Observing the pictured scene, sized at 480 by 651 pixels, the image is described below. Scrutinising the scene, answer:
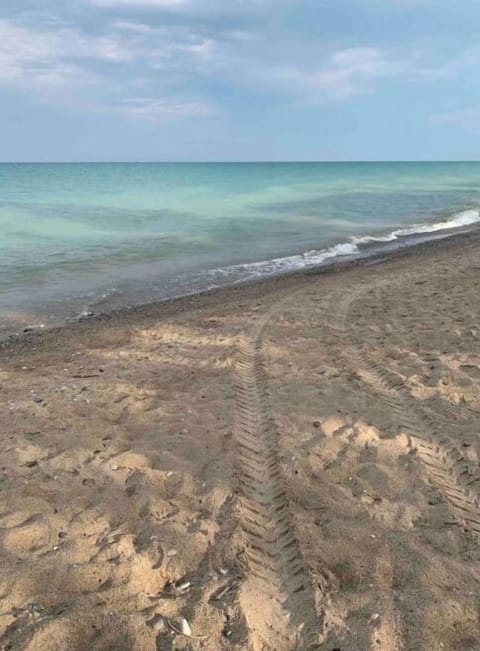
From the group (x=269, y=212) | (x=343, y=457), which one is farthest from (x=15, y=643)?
(x=269, y=212)

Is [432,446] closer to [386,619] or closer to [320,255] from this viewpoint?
[386,619]

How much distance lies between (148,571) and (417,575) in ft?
5.13

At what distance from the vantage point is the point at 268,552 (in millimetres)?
3352

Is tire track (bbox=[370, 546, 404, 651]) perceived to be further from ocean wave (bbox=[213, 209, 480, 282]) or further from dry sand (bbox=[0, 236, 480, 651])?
ocean wave (bbox=[213, 209, 480, 282])

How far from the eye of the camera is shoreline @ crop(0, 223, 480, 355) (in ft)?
30.3

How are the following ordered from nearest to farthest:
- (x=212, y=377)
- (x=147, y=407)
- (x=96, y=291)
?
(x=147, y=407), (x=212, y=377), (x=96, y=291)

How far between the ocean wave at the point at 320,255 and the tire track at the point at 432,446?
26.7 feet

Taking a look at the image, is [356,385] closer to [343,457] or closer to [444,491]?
[343,457]

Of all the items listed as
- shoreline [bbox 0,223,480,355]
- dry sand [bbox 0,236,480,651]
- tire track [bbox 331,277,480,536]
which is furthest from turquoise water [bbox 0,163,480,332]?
tire track [bbox 331,277,480,536]

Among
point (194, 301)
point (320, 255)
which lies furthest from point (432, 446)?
point (320, 255)

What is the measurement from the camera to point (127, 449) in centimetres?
459

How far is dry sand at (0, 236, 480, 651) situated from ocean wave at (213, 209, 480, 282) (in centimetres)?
734

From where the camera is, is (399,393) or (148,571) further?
(399,393)

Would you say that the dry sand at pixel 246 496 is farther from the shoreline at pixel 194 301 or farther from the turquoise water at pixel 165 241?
the turquoise water at pixel 165 241
